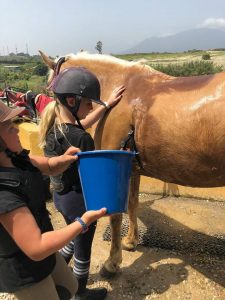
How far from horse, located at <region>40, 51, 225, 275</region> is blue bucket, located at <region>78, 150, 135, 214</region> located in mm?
1017

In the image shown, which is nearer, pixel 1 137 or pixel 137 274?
pixel 1 137

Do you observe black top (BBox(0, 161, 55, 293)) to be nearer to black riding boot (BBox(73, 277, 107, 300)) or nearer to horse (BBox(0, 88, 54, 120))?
black riding boot (BBox(73, 277, 107, 300))

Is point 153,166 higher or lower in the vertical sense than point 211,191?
higher

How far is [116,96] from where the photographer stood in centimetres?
336

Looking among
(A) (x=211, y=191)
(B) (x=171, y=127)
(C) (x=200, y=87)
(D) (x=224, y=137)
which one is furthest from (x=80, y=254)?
(A) (x=211, y=191)

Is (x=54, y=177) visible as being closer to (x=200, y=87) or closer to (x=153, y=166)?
(x=153, y=166)

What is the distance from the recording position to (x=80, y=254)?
2822mm

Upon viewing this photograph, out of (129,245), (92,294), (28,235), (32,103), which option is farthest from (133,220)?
(32,103)

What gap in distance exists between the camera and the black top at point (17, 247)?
1.72 metres

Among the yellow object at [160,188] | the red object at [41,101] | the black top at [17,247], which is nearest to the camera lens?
the black top at [17,247]

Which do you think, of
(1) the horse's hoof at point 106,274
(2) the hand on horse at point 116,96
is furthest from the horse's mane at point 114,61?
(1) the horse's hoof at point 106,274

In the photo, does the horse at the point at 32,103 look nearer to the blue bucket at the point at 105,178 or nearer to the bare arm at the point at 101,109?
the bare arm at the point at 101,109

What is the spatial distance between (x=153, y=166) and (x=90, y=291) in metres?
1.33

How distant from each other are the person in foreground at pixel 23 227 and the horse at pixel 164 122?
1.29 m
